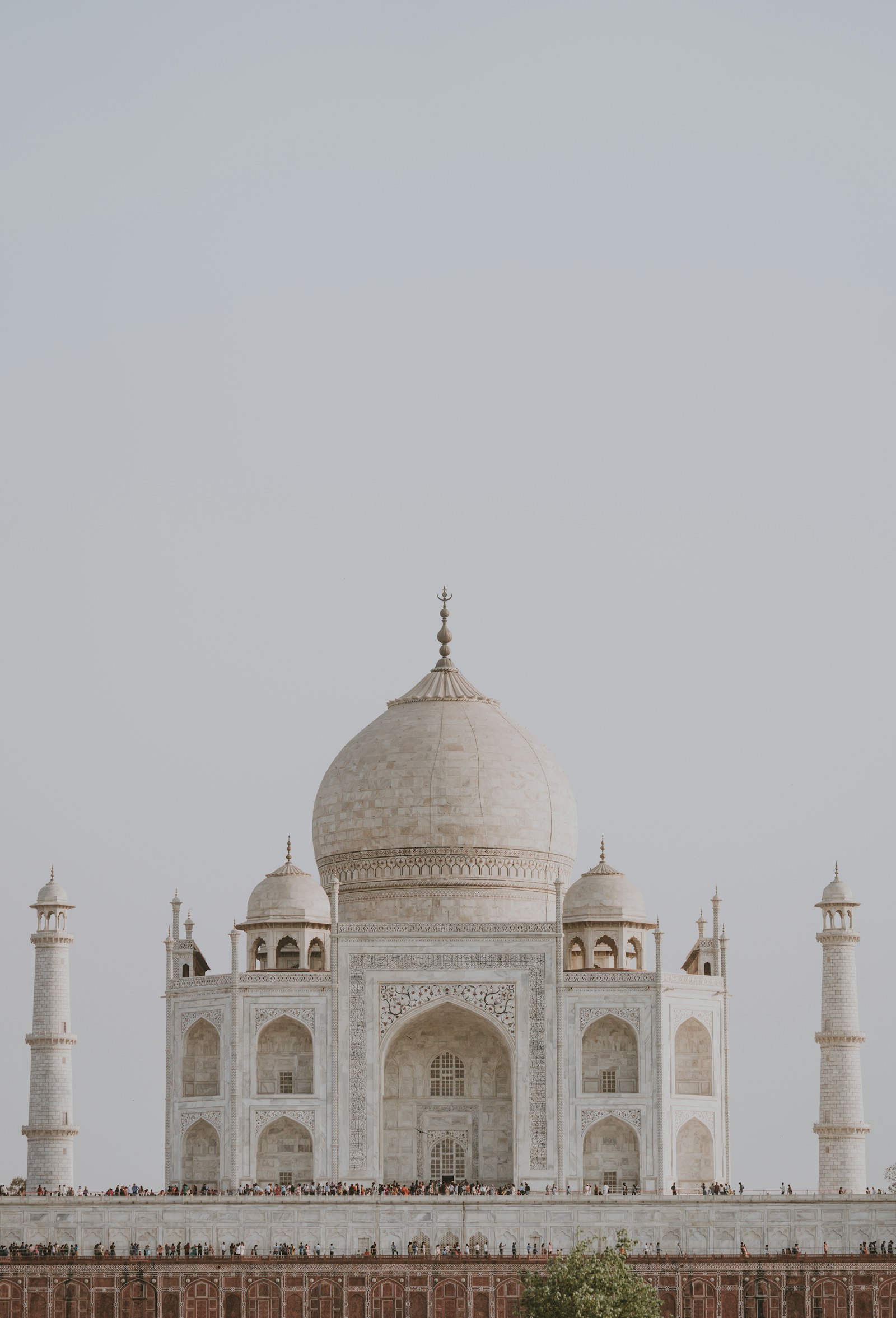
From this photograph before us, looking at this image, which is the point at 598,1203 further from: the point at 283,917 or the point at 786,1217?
the point at 283,917

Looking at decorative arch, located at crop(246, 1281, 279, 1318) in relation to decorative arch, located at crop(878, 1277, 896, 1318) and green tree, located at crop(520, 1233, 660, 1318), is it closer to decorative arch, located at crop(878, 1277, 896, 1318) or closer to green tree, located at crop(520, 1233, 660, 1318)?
green tree, located at crop(520, 1233, 660, 1318)

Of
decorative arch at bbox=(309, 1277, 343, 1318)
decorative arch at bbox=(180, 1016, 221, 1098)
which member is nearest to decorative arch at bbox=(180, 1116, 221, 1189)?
decorative arch at bbox=(180, 1016, 221, 1098)

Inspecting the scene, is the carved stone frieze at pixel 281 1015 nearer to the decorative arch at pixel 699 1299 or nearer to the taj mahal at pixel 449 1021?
the taj mahal at pixel 449 1021

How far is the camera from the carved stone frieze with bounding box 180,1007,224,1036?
44.1m

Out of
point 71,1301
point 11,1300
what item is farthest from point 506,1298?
point 11,1300

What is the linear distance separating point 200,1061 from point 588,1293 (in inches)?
453

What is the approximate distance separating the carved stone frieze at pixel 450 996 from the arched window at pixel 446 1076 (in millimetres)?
1335

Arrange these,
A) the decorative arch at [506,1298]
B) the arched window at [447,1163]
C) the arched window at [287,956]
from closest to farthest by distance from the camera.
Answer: the decorative arch at [506,1298], the arched window at [447,1163], the arched window at [287,956]

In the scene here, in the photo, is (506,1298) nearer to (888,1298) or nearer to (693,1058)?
(888,1298)

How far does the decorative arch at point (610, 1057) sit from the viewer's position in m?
43.8

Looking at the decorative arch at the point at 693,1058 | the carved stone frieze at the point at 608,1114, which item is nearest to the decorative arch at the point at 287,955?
the carved stone frieze at the point at 608,1114

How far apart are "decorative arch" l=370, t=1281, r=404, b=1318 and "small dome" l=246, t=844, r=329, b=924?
7.53 meters

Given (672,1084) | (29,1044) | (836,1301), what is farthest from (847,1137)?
(29,1044)

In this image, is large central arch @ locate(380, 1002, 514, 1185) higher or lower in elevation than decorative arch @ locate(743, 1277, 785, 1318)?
higher
